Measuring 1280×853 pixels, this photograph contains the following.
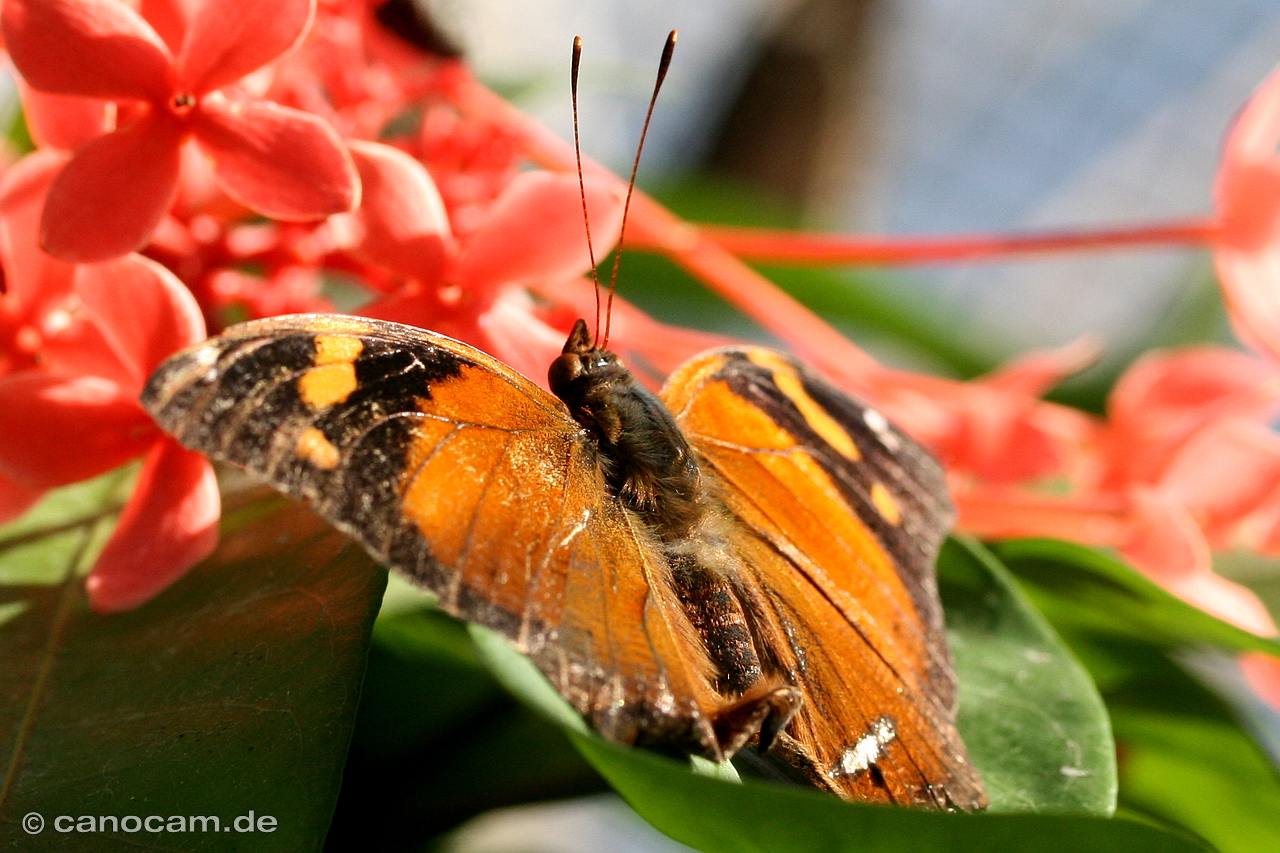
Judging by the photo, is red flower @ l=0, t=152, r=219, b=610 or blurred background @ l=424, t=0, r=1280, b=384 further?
blurred background @ l=424, t=0, r=1280, b=384

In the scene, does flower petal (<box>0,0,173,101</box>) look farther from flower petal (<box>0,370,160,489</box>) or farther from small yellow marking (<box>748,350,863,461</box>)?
small yellow marking (<box>748,350,863,461</box>)

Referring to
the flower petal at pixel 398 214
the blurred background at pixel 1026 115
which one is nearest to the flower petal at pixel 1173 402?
the flower petal at pixel 398 214

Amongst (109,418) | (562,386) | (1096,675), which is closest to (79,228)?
(109,418)

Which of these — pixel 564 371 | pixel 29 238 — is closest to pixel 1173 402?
pixel 564 371

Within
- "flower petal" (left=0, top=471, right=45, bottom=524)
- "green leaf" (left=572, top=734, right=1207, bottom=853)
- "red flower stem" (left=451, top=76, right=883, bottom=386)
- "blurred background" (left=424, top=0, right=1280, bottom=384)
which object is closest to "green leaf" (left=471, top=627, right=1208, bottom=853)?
"green leaf" (left=572, top=734, right=1207, bottom=853)

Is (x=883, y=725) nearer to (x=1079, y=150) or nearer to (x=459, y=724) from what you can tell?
(x=459, y=724)
